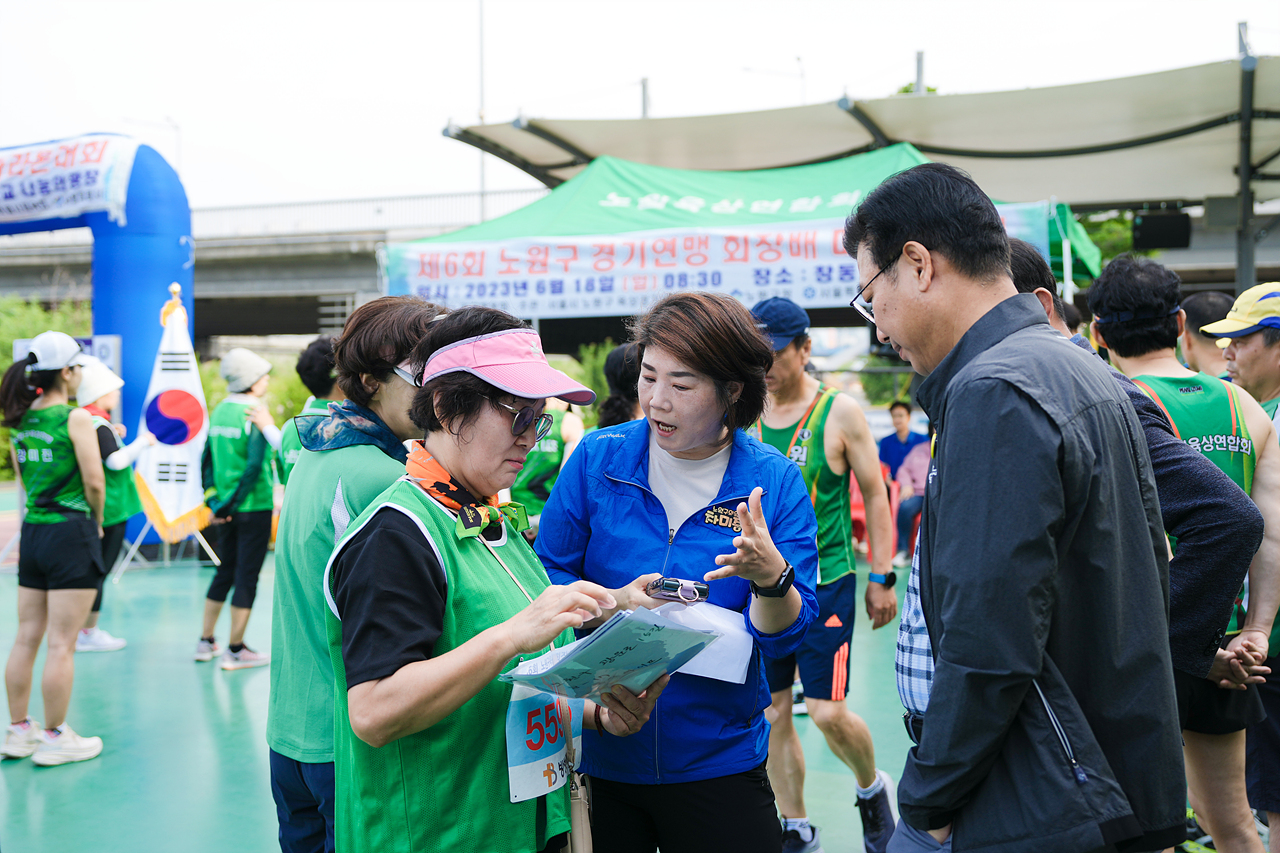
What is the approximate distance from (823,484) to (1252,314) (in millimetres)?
1504

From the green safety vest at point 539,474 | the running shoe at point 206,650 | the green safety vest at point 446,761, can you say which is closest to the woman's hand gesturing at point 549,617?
the green safety vest at point 446,761

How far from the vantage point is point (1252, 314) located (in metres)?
2.71

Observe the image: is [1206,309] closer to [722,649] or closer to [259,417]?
[722,649]

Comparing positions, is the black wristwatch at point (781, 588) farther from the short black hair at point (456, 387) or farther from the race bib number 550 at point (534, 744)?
the short black hair at point (456, 387)

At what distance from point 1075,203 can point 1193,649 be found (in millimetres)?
10320

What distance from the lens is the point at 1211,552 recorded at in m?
2.06

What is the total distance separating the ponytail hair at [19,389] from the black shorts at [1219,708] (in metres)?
4.77

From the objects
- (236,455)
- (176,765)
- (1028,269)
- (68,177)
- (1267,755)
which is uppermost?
(68,177)

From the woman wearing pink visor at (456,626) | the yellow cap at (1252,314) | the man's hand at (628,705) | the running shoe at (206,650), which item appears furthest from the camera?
the running shoe at (206,650)

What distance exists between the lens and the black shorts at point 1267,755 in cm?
254

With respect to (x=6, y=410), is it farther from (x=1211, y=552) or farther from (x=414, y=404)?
(x=1211, y=552)

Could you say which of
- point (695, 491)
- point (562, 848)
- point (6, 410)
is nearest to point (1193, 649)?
point (695, 491)

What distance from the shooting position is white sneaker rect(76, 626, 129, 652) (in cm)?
599

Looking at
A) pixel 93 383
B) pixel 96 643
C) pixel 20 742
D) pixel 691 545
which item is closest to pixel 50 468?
pixel 93 383
